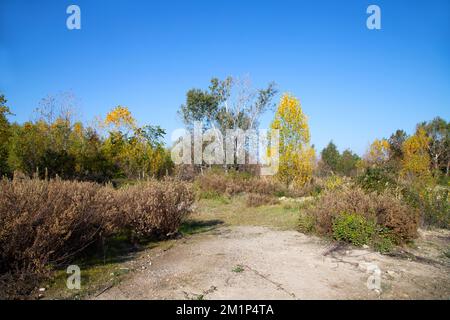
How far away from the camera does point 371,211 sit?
7078 millimetres

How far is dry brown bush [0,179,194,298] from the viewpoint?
441 cm

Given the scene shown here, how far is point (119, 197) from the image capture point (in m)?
7.02

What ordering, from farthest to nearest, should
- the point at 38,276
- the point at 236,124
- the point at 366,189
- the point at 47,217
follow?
the point at 236,124
the point at 366,189
the point at 47,217
the point at 38,276

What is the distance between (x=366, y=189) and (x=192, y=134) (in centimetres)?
2674

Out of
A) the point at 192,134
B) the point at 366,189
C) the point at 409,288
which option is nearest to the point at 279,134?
the point at 366,189

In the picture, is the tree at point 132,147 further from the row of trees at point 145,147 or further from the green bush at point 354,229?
the green bush at point 354,229

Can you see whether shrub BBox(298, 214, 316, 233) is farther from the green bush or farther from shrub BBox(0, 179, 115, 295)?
shrub BBox(0, 179, 115, 295)

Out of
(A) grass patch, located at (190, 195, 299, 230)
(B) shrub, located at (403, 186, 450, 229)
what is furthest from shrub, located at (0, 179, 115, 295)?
(B) shrub, located at (403, 186, 450, 229)

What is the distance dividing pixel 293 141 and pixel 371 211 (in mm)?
9422

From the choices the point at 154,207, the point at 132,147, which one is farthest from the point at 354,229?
the point at 132,147

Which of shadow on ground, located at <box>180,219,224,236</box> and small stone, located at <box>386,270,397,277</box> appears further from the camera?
shadow on ground, located at <box>180,219,224,236</box>

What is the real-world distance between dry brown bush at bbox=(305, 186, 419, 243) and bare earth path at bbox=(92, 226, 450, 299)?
488mm
